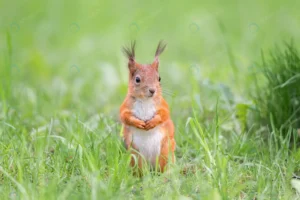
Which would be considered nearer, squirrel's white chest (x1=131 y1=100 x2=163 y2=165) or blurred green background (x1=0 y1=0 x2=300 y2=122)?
squirrel's white chest (x1=131 y1=100 x2=163 y2=165)

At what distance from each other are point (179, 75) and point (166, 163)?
2950 millimetres

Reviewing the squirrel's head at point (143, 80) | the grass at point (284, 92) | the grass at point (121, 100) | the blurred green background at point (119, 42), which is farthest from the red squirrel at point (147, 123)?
the blurred green background at point (119, 42)

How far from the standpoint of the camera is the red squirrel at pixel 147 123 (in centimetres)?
415

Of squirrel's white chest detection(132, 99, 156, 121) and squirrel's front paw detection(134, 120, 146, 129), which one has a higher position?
squirrel's white chest detection(132, 99, 156, 121)

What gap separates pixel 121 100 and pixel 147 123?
79.7 inches

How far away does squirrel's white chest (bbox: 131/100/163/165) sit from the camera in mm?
4156

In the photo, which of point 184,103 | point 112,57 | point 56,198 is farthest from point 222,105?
point 112,57

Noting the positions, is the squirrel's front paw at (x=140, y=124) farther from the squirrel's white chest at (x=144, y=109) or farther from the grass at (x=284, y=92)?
the grass at (x=284, y=92)

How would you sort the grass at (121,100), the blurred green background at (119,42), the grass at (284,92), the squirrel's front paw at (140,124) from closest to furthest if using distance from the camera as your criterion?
the grass at (121,100), the squirrel's front paw at (140,124), the grass at (284,92), the blurred green background at (119,42)

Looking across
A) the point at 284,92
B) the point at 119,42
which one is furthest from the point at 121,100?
the point at 119,42

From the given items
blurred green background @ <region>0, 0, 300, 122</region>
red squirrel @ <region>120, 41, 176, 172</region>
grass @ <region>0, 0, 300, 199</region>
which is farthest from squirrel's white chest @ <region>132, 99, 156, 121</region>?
blurred green background @ <region>0, 0, 300, 122</region>

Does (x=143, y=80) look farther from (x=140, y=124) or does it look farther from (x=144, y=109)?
(x=140, y=124)

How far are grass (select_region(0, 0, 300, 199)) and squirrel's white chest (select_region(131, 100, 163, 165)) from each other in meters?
0.17

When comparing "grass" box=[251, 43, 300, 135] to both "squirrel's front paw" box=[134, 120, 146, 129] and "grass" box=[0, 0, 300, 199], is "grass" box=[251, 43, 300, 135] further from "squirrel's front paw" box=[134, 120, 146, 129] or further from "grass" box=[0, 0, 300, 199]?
"squirrel's front paw" box=[134, 120, 146, 129]
